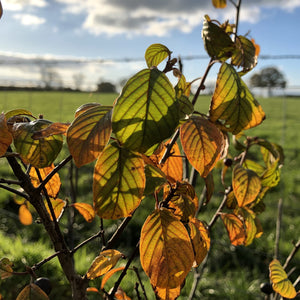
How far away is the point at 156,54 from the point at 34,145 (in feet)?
0.83

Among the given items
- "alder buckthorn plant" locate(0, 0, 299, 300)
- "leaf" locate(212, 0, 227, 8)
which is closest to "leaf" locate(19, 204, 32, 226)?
"alder buckthorn plant" locate(0, 0, 299, 300)

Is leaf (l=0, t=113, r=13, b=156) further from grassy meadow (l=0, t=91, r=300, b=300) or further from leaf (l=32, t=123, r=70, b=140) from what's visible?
grassy meadow (l=0, t=91, r=300, b=300)

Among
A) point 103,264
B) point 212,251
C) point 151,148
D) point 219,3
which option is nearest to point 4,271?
point 103,264

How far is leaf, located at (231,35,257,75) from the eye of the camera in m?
0.64

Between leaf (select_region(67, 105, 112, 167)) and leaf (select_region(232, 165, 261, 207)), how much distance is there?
378 millimetres

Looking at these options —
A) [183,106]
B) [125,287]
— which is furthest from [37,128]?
[125,287]

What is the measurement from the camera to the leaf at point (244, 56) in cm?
64

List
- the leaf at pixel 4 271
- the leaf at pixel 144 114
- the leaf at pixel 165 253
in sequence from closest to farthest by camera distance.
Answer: the leaf at pixel 144 114 → the leaf at pixel 165 253 → the leaf at pixel 4 271

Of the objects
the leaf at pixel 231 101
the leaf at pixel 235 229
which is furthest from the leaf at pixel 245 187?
the leaf at pixel 231 101

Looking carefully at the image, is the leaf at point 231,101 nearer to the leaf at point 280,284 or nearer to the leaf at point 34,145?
the leaf at point 34,145

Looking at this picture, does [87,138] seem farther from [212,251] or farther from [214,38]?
[212,251]

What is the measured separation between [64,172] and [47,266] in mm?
3649

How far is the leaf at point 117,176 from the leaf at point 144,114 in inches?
1.8

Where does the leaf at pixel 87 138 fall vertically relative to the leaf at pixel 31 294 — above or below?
above
